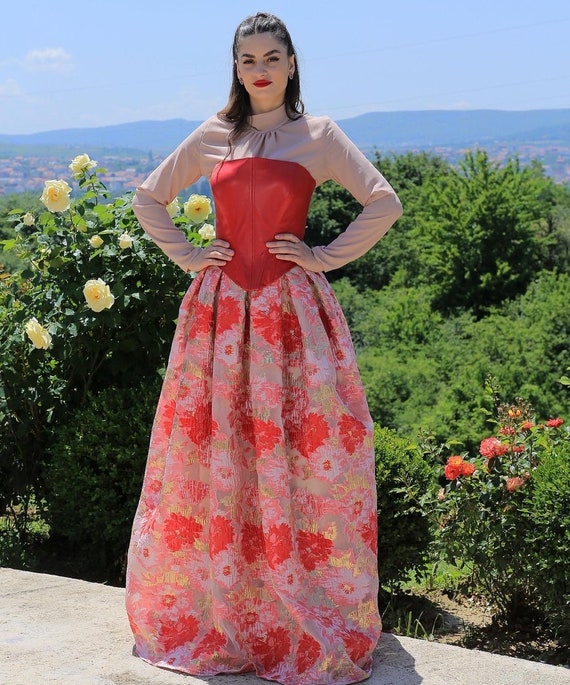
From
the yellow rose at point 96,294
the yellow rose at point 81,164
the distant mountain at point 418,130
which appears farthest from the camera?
the distant mountain at point 418,130

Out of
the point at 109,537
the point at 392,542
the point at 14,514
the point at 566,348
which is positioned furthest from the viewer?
the point at 566,348

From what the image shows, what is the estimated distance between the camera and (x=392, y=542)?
3846 mm

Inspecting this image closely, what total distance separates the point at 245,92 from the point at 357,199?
0.48m

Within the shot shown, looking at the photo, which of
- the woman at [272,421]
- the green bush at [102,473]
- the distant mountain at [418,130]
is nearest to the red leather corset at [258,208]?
the woman at [272,421]

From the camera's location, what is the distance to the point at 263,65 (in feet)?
9.86

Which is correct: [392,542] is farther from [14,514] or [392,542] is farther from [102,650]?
[14,514]

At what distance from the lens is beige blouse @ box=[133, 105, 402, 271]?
2.98 meters

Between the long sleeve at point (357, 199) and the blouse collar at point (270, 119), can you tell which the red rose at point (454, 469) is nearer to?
the long sleeve at point (357, 199)

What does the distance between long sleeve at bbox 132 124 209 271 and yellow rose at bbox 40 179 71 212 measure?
1148 mm

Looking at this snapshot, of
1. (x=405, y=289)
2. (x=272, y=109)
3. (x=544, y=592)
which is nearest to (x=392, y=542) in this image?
(x=544, y=592)

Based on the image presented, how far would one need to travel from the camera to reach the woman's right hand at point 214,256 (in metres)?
3.04

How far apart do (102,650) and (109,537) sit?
107cm

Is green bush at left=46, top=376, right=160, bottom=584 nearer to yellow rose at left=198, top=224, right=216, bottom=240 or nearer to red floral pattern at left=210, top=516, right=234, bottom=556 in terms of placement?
yellow rose at left=198, top=224, right=216, bottom=240

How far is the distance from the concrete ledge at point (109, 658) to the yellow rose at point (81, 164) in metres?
1.83
